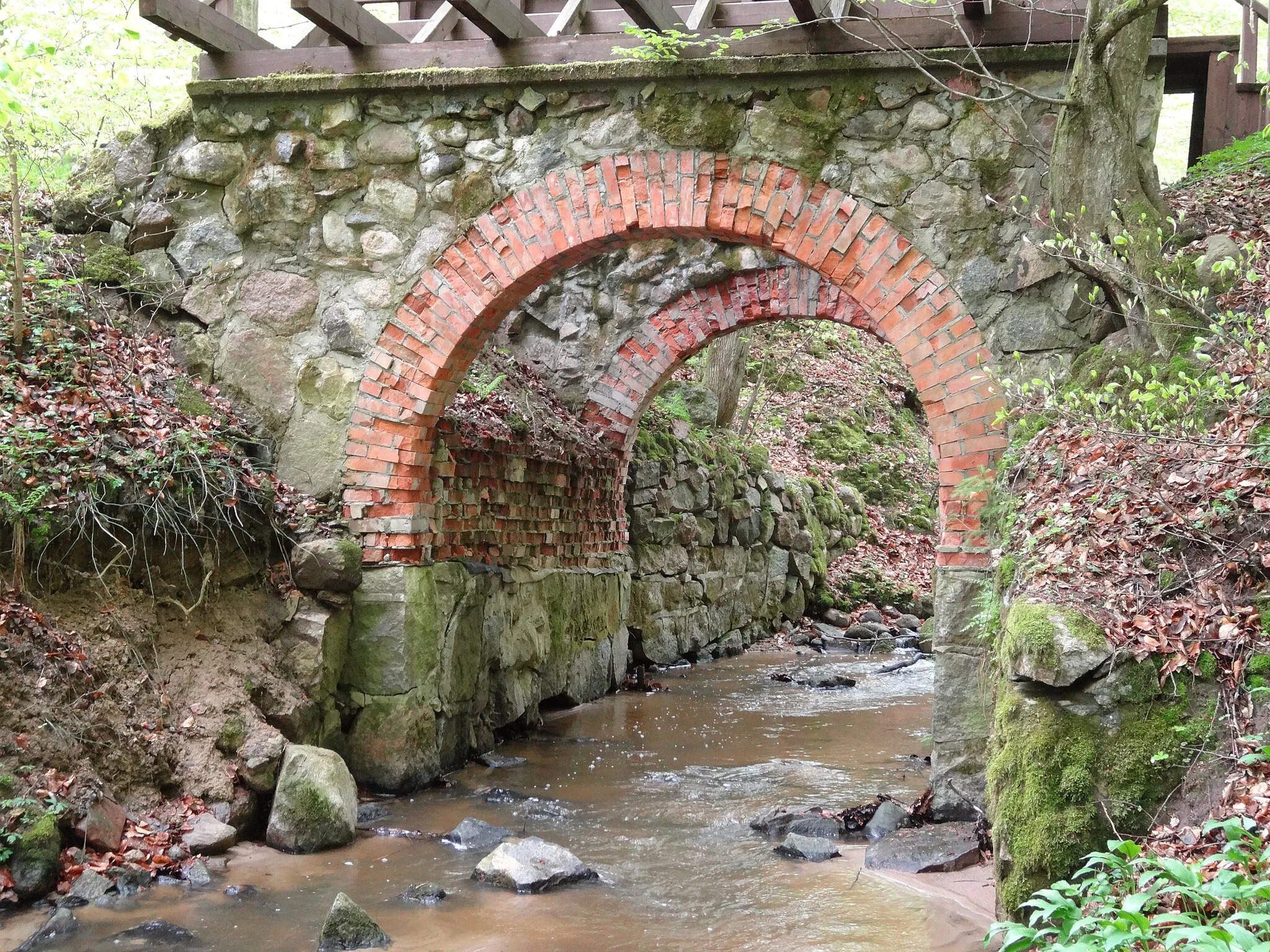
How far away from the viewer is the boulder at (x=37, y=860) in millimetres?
3986

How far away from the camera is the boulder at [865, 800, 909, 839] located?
5.39m

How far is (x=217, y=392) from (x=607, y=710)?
436cm

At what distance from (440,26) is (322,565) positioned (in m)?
3.45

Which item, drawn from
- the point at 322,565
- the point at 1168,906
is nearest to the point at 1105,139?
the point at 1168,906

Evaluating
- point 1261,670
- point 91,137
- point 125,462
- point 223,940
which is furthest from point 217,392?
point 1261,670

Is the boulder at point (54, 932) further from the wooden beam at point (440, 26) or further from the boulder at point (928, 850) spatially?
the wooden beam at point (440, 26)

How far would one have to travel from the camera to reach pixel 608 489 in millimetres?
10211

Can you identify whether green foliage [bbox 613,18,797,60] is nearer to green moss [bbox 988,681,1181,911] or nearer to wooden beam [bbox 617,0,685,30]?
wooden beam [bbox 617,0,685,30]

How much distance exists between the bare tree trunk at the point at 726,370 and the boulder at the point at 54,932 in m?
10.2

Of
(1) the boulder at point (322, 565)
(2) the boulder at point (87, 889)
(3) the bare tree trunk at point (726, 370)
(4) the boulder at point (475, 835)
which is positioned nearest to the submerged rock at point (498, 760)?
(4) the boulder at point (475, 835)

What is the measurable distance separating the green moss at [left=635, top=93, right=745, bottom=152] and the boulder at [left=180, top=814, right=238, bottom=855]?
4.18 meters

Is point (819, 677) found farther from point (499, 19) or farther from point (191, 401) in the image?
point (499, 19)

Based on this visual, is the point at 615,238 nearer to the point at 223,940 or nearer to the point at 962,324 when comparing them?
the point at 962,324

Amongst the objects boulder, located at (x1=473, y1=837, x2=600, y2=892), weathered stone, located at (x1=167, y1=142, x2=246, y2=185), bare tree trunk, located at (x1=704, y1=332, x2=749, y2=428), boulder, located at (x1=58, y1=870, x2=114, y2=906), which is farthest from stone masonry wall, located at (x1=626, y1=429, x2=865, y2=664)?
boulder, located at (x1=58, y1=870, x2=114, y2=906)
